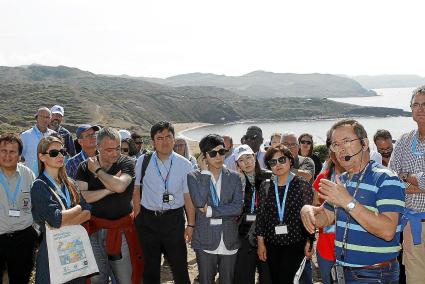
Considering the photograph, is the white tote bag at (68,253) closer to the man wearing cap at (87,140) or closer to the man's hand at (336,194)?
the man wearing cap at (87,140)

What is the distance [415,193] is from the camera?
13.3 ft

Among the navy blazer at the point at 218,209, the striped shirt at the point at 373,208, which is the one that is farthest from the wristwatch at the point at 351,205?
the navy blazer at the point at 218,209

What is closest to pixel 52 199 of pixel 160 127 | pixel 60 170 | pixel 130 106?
pixel 60 170

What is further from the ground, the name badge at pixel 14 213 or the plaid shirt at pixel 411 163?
the plaid shirt at pixel 411 163

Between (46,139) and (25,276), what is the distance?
1639mm

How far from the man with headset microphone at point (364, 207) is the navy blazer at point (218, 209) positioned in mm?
1783

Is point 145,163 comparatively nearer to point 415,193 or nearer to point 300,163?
point 300,163

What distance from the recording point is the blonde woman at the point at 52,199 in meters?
3.70

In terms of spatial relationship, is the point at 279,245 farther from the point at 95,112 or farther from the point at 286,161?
the point at 95,112

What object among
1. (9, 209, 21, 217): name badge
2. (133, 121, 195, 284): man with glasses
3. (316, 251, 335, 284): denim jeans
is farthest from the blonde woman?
(316, 251, 335, 284): denim jeans

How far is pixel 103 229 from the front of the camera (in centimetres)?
451

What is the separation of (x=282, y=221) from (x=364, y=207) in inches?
72.0

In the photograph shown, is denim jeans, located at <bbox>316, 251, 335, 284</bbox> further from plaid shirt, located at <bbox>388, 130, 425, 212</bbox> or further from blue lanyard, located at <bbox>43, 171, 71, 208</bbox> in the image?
blue lanyard, located at <bbox>43, 171, 71, 208</bbox>

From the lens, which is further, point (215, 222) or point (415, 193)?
point (215, 222)
